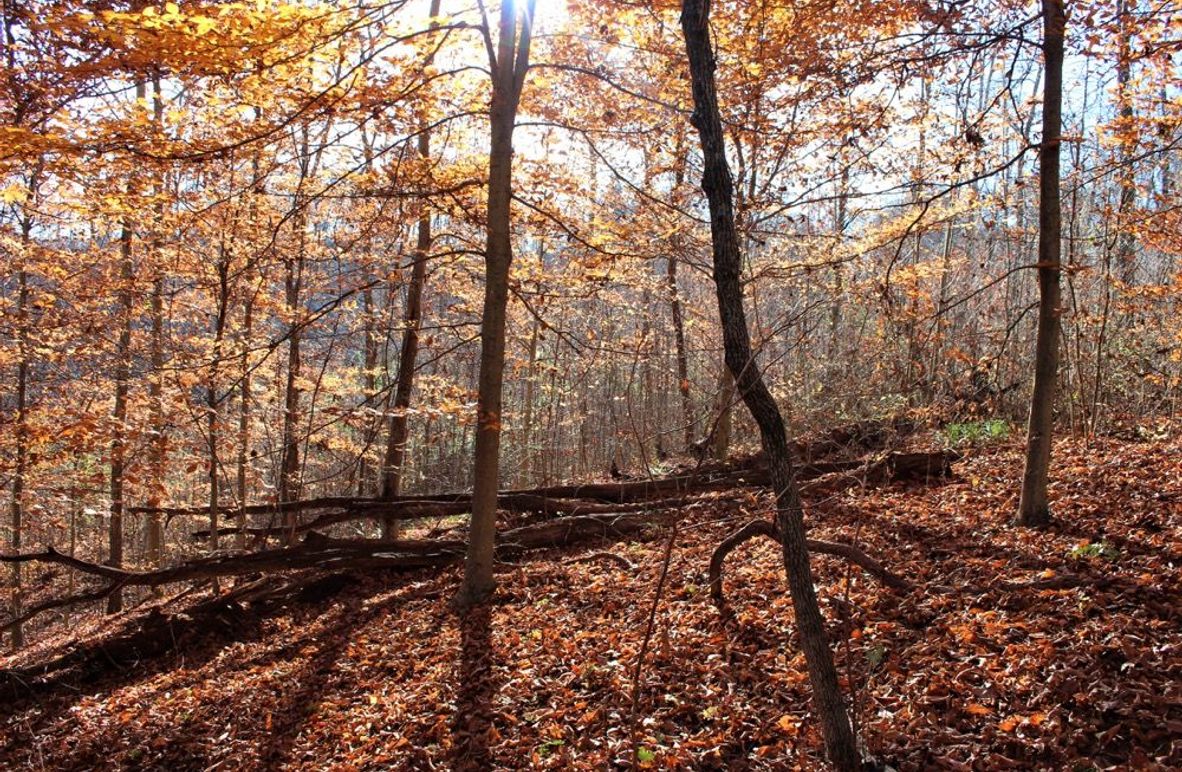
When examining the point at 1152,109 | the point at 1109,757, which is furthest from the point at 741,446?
the point at 1109,757

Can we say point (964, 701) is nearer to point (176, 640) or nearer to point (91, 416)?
point (176, 640)

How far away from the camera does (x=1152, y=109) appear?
630cm

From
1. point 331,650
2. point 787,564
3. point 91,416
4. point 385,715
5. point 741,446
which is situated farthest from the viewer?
point 741,446

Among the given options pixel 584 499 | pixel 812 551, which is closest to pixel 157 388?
pixel 584 499

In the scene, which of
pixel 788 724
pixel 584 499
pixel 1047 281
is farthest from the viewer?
→ pixel 584 499

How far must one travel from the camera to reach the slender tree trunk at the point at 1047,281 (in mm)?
5203

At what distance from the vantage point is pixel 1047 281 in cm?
541

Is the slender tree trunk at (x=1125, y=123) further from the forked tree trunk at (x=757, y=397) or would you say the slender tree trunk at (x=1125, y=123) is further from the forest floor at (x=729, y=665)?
the forked tree trunk at (x=757, y=397)

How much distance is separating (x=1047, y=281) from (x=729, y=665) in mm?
3980

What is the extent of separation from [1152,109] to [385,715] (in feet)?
28.2

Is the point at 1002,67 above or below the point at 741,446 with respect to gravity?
above

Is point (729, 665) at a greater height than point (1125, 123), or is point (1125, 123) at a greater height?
point (1125, 123)

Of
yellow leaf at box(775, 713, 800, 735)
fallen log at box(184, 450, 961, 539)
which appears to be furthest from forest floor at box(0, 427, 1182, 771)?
fallen log at box(184, 450, 961, 539)

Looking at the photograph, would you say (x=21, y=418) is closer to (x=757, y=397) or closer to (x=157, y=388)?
(x=157, y=388)
